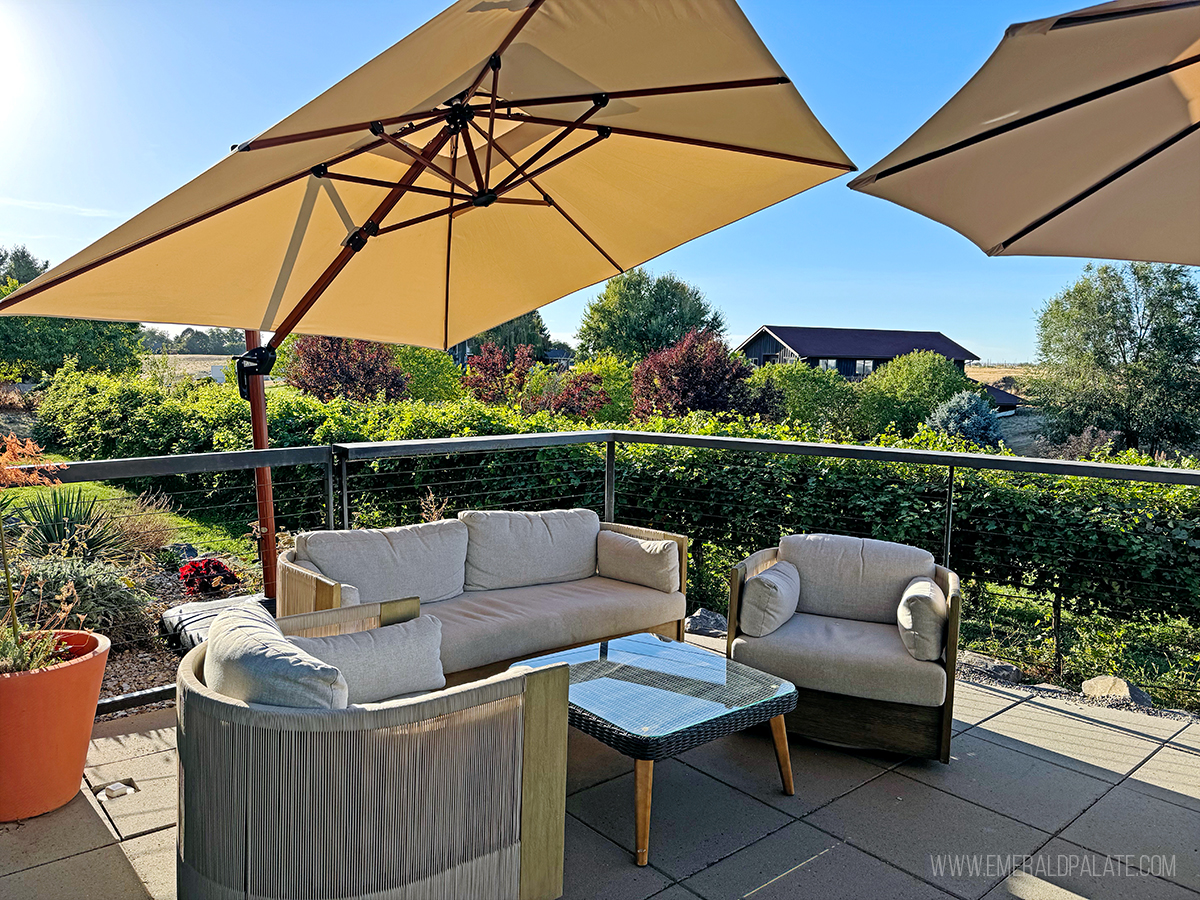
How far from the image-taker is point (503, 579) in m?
3.67

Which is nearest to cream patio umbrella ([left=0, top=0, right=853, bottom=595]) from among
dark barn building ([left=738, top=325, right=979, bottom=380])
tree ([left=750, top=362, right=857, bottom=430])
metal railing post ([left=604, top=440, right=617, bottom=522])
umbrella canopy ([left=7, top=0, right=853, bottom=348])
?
umbrella canopy ([left=7, top=0, right=853, bottom=348])

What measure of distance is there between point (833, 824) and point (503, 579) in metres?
1.78

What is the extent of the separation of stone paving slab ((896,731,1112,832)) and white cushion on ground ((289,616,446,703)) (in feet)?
5.70

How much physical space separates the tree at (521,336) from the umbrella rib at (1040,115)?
29171mm

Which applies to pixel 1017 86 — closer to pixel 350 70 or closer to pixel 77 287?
pixel 350 70

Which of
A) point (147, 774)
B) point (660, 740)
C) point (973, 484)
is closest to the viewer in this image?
point (660, 740)

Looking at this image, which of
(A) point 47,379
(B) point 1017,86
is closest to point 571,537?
(B) point 1017,86

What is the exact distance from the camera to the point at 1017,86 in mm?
1881

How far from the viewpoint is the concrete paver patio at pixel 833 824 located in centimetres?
216

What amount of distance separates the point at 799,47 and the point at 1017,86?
15.1m

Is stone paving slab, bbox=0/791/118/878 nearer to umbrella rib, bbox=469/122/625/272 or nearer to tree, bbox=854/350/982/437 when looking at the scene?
umbrella rib, bbox=469/122/625/272

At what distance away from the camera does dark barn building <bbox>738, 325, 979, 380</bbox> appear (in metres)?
35.2

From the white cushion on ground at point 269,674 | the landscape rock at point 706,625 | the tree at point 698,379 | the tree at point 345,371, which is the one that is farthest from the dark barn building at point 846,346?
the white cushion on ground at point 269,674

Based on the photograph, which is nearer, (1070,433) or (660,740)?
(660,740)
